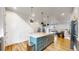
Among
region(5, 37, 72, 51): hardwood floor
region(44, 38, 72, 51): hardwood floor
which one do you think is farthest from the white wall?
region(44, 38, 72, 51): hardwood floor

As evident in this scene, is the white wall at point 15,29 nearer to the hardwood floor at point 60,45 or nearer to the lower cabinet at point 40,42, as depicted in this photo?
the lower cabinet at point 40,42

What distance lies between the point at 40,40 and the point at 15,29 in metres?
0.47

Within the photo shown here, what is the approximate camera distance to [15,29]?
178cm

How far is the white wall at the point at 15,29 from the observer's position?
1.74 m

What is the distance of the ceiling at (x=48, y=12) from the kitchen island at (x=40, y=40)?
273 millimetres

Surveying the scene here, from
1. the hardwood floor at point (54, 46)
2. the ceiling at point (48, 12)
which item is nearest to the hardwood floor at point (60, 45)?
the hardwood floor at point (54, 46)

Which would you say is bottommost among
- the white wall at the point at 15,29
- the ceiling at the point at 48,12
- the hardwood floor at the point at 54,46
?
the hardwood floor at the point at 54,46

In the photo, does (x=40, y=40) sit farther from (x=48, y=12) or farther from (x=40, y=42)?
(x=48, y=12)

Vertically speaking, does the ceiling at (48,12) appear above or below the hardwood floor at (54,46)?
above

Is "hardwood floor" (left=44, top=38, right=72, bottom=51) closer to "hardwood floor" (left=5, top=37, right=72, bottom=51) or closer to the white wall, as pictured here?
"hardwood floor" (left=5, top=37, right=72, bottom=51)

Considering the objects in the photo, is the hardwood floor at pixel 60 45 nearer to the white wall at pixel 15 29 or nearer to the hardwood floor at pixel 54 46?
the hardwood floor at pixel 54 46
